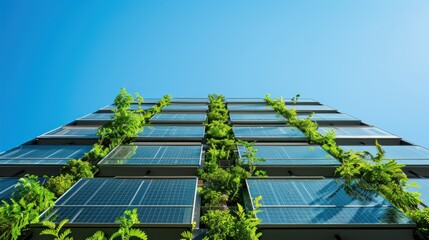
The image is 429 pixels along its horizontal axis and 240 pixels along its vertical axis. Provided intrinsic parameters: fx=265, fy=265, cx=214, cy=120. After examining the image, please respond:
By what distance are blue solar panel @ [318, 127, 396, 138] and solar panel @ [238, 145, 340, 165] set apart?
5.25 m

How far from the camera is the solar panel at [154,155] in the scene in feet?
45.2

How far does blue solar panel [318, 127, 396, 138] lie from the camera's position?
65.9ft

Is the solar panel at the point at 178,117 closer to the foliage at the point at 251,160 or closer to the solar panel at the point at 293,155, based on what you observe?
the solar panel at the point at 293,155

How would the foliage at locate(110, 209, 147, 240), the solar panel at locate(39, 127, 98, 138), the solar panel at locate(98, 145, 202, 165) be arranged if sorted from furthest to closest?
the solar panel at locate(39, 127, 98, 138) → the solar panel at locate(98, 145, 202, 165) → the foliage at locate(110, 209, 147, 240)

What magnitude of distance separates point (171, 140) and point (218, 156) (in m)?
4.50

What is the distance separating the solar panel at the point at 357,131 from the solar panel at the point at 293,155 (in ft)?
17.2

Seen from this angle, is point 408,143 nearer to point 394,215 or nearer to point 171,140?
point 394,215

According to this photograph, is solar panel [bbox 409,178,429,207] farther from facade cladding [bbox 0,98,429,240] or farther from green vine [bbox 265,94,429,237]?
green vine [bbox 265,94,429,237]

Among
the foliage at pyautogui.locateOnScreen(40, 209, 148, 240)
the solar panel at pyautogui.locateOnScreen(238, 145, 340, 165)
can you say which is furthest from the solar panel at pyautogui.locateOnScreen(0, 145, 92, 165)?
the solar panel at pyautogui.locateOnScreen(238, 145, 340, 165)

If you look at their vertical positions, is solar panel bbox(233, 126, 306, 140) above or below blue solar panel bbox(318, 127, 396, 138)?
above

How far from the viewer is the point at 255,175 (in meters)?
13.1

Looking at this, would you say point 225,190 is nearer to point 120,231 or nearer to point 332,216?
point 332,216

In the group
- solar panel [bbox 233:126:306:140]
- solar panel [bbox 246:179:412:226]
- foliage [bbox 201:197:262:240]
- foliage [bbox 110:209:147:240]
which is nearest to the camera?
foliage [bbox 110:209:147:240]

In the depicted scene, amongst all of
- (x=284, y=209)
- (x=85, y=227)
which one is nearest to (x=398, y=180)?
(x=284, y=209)
